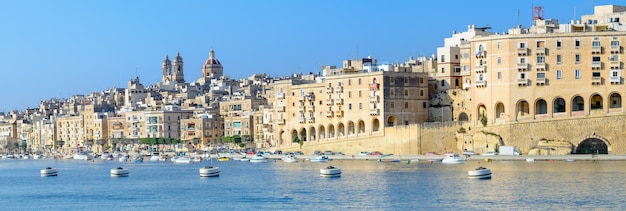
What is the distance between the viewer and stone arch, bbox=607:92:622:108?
248 feet

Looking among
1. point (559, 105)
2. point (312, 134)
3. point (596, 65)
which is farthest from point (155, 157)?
point (596, 65)

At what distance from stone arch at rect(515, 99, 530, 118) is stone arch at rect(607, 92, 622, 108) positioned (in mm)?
5171

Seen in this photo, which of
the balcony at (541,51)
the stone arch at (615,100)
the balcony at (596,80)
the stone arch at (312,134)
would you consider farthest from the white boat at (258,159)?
the stone arch at (615,100)

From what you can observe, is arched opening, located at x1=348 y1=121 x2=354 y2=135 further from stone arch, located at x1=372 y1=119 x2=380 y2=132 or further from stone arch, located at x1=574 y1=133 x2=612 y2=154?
stone arch, located at x1=574 y1=133 x2=612 y2=154

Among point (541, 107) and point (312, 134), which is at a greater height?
point (541, 107)

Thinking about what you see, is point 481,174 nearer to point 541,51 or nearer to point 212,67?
point 541,51

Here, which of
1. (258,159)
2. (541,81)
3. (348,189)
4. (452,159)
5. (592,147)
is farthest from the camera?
(258,159)

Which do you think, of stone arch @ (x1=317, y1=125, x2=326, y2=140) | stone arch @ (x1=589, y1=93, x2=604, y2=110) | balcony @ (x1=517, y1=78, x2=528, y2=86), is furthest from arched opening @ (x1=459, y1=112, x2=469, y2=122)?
stone arch @ (x1=317, y1=125, x2=326, y2=140)

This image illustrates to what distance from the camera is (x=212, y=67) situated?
535ft

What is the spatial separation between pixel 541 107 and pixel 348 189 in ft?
78.9

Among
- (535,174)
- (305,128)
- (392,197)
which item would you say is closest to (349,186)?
(392,197)

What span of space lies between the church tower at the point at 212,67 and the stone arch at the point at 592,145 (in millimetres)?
91817

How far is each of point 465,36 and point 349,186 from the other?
34.5 meters

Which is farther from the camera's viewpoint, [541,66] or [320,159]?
[320,159]
